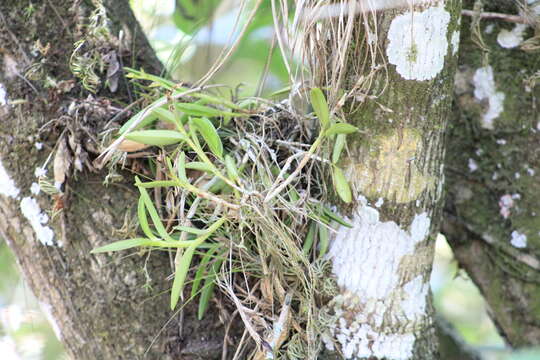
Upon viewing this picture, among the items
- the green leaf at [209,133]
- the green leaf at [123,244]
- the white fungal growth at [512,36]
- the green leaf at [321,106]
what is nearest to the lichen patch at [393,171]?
the green leaf at [321,106]

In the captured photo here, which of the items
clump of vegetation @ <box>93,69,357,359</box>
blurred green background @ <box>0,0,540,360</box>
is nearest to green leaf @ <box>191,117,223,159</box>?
clump of vegetation @ <box>93,69,357,359</box>

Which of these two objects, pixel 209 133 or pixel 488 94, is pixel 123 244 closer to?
pixel 209 133

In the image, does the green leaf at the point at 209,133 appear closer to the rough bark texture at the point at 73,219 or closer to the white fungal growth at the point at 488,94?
the rough bark texture at the point at 73,219

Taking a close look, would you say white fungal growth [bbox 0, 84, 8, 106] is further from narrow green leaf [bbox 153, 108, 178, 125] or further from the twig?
the twig

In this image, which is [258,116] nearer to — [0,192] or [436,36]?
[436,36]

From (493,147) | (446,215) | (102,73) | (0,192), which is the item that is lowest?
(446,215)

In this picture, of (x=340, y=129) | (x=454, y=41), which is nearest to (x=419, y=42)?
(x=454, y=41)

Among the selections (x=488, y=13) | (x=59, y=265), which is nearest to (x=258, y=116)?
(x=59, y=265)
